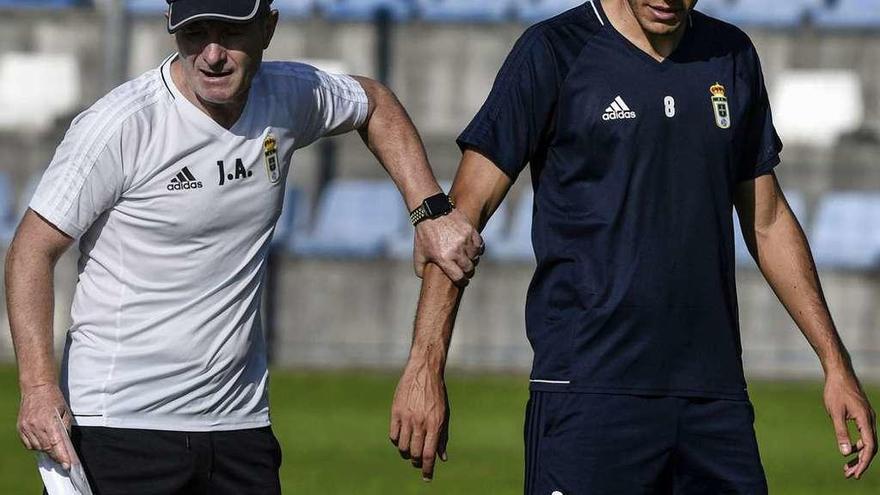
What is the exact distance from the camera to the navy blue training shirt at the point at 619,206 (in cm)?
459

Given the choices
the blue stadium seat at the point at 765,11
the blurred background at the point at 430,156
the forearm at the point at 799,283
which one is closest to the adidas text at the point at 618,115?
the forearm at the point at 799,283

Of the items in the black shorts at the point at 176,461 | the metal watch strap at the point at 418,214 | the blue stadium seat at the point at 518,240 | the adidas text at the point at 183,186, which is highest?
the adidas text at the point at 183,186

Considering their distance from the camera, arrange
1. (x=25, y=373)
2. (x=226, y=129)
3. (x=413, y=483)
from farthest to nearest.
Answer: (x=413, y=483), (x=226, y=129), (x=25, y=373)

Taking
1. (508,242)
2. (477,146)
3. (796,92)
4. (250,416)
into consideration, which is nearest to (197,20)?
(477,146)

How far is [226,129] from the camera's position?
15.8 ft

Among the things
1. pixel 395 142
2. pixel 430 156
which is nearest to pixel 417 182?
pixel 395 142

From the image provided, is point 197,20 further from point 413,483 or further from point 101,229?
point 413,483

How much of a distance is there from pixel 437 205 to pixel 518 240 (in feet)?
35.8

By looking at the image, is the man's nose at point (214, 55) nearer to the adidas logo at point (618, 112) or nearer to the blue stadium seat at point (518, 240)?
the adidas logo at point (618, 112)

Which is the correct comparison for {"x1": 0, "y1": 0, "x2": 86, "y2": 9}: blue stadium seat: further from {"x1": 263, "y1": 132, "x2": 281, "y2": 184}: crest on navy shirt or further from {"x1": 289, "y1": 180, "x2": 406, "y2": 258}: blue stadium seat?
{"x1": 263, "y1": 132, "x2": 281, "y2": 184}: crest on navy shirt

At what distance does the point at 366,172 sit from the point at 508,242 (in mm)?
1553

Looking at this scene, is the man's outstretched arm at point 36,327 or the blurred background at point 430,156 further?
the blurred background at point 430,156

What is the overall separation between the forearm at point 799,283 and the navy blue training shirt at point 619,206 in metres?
0.35

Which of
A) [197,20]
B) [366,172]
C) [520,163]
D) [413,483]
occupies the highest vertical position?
[197,20]
